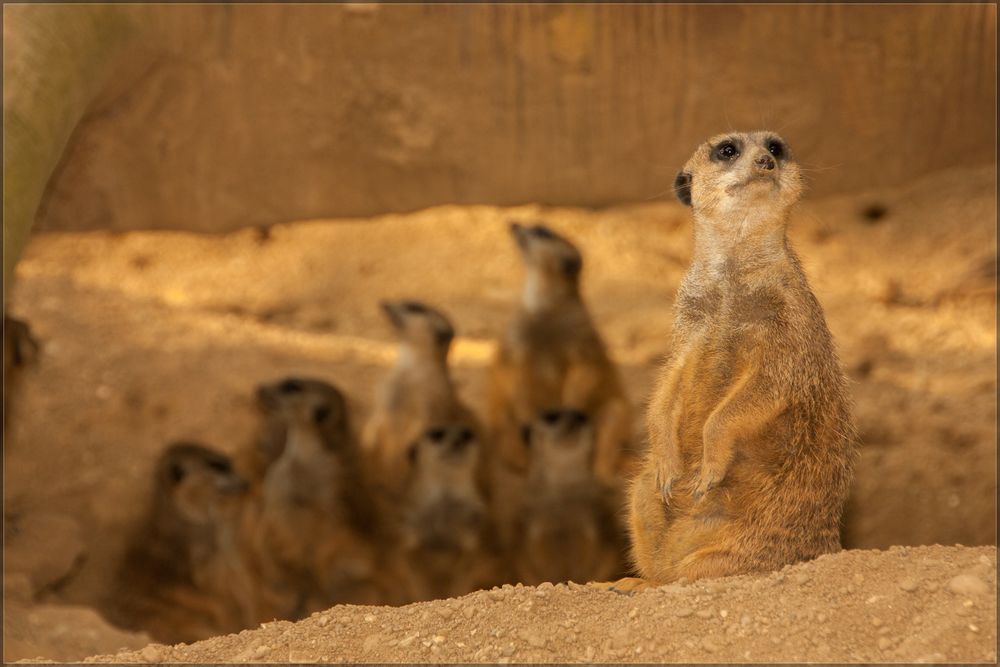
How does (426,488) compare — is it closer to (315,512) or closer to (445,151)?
(315,512)

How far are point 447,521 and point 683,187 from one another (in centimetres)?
247

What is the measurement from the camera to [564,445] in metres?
4.87

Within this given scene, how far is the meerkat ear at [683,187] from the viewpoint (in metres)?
2.65

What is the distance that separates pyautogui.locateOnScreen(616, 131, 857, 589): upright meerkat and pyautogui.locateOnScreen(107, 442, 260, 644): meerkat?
2.64 meters

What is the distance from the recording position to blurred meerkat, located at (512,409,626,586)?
4668 millimetres

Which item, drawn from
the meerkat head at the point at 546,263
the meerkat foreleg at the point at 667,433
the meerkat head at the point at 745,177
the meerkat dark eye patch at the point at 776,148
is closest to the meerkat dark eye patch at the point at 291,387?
the meerkat head at the point at 546,263

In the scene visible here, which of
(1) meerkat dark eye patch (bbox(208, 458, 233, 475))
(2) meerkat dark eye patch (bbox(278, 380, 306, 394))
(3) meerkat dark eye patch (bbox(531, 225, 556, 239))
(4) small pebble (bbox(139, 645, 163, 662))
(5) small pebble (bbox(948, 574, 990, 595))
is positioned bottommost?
(1) meerkat dark eye patch (bbox(208, 458, 233, 475))

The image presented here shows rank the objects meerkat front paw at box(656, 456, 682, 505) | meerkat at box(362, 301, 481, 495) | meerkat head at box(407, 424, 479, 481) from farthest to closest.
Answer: meerkat at box(362, 301, 481, 495) → meerkat head at box(407, 424, 479, 481) → meerkat front paw at box(656, 456, 682, 505)

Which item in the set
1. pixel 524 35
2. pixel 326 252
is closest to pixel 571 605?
pixel 524 35

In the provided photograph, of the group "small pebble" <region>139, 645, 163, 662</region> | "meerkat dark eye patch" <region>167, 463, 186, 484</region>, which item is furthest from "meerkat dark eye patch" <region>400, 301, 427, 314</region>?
"small pebble" <region>139, 645, 163, 662</region>

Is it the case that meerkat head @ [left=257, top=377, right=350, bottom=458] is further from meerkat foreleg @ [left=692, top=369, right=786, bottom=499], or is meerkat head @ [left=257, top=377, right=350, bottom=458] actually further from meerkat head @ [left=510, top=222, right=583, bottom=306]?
meerkat foreleg @ [left=692, top=369, right=786, bottom=499]

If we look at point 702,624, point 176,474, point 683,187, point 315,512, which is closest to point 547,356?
point 315,512

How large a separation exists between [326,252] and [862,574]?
15.9 feet

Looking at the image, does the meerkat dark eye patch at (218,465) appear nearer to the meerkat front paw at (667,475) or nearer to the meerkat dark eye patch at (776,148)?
the meerkat front paw at (667,475)
